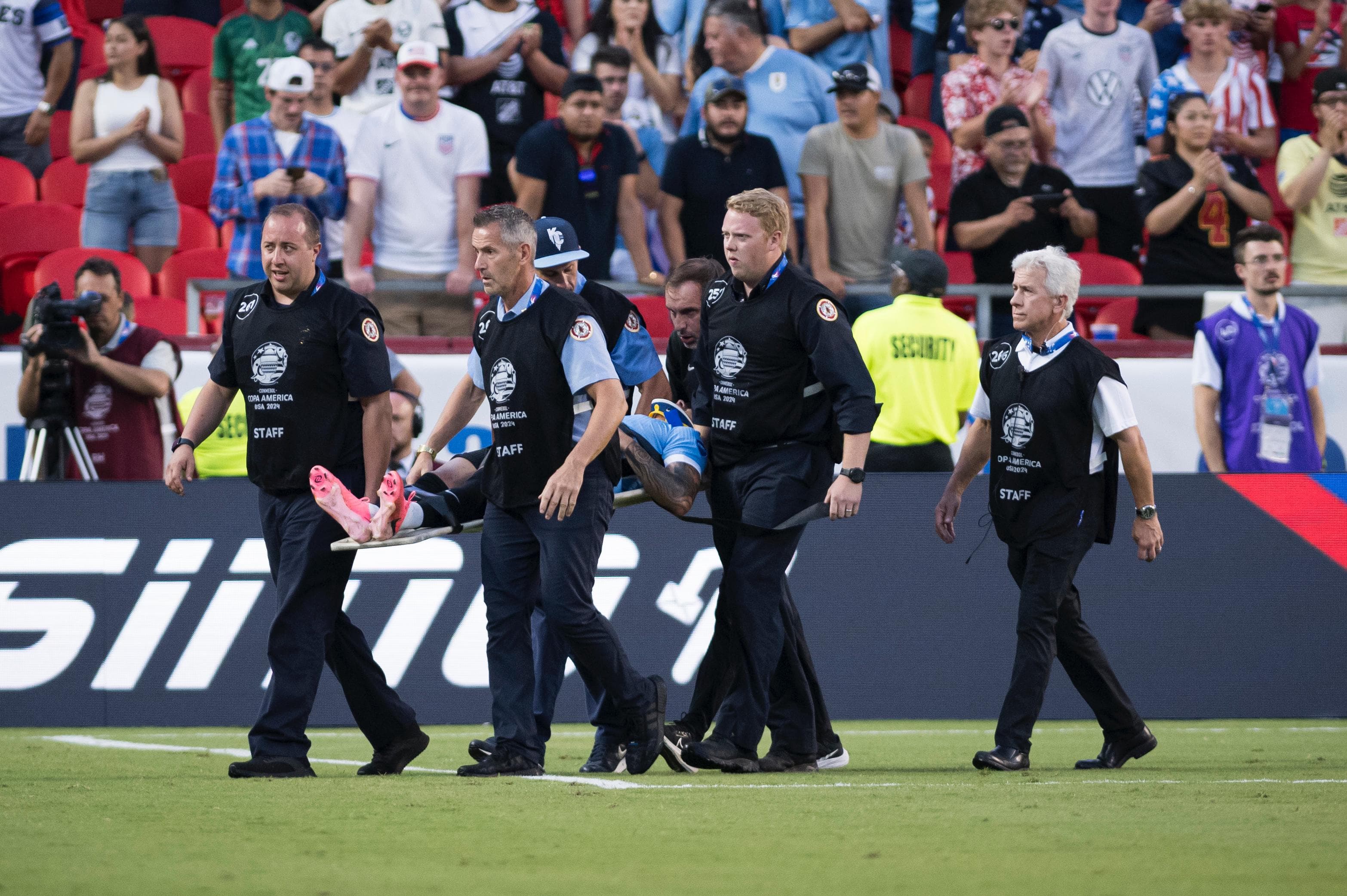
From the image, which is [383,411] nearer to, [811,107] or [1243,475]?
[1243,475]

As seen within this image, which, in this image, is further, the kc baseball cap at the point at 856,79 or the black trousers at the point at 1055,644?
the kc baseball cap at the point at 856,79

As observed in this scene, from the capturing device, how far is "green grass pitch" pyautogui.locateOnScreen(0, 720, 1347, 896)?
379 centimetres

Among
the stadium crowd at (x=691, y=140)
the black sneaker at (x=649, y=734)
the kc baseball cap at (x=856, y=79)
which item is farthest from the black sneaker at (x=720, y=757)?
the kc baseball cap at (x=856, y=79)

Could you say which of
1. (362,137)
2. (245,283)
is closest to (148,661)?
(245,283)

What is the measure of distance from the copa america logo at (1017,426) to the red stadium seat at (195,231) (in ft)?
26.0

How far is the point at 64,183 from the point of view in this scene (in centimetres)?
1355

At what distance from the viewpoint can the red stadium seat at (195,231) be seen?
1304 cm

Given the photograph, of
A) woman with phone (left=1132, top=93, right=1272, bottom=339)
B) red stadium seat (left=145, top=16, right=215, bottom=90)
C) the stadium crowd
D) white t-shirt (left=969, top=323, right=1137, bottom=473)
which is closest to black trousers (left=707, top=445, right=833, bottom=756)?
white t-shirt (left=969, top=323, right=1137, bottom=473)

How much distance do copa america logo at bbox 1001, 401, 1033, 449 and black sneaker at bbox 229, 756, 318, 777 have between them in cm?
311

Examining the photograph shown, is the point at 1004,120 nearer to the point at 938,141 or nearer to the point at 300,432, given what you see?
the point at 938,141

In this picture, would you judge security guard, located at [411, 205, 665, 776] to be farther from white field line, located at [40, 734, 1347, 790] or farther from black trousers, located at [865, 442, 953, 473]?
black trousers, located at [865, 442, 953, 473]

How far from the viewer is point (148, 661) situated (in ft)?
28.3

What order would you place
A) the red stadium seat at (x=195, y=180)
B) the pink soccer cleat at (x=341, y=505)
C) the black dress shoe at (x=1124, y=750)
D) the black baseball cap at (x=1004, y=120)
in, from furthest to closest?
the red stadium seat at (x=195, y=180)
the black baseball cap at (x=1004, y=120)
the black dress shoe at (x=1124, y=750)
the pink soccer cleat at (x=341, y=505)

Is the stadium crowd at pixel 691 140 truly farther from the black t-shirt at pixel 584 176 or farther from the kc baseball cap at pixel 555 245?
the kc baseball cap at pixel 555 245
